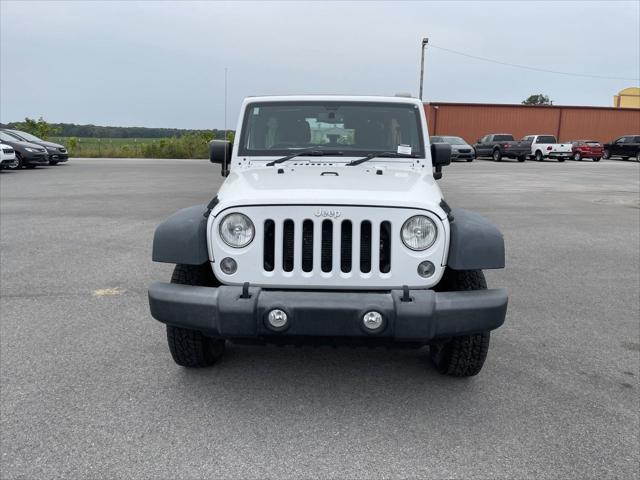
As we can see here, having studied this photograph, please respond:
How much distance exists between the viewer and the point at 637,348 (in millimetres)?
4539

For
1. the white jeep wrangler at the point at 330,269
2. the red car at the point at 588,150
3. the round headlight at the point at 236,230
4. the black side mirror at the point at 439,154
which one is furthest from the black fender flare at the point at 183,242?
the red car at the point at 588,150

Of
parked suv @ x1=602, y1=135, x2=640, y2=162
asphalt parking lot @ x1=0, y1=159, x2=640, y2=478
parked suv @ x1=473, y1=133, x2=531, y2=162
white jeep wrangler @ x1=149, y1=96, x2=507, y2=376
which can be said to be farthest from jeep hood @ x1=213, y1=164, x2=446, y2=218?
parked suv @ x1=602, y1=135, x2=640, y2=162

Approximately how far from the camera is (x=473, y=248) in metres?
3.41

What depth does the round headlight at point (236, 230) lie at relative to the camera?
3406mm

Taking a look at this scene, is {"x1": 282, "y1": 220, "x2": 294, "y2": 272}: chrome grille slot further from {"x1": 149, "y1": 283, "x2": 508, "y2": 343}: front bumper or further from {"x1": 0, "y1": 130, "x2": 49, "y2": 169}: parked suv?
{"x1": 0, "y1": 130, "x2": 49, "y2": 169}: parked suv

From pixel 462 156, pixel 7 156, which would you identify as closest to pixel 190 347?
pixel 7 156

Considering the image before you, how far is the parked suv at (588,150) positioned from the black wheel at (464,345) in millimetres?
36163

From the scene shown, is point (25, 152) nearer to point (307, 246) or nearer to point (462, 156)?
point (462, 156)

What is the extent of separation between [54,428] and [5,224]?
7.65m

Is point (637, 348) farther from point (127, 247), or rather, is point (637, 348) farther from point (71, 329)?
point (127, 247)

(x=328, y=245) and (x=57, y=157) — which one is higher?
(x=328, y=245)

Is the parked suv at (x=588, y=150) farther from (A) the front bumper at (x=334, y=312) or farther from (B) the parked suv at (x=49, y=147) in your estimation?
(A) the front bumper at (x=334, y=312)

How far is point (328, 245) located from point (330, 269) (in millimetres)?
134

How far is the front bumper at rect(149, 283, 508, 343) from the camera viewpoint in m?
3.12
